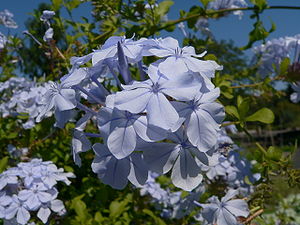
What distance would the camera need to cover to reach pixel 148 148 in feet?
2.09

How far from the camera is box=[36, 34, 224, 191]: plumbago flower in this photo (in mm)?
598

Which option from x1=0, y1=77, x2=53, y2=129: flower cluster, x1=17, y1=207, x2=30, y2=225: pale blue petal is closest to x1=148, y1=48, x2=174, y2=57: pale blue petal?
x1=17, y1=207, x2=30, y2=225: pale blue petal

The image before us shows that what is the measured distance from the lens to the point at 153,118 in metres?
0.58

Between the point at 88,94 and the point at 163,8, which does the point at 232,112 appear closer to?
the point at 88,94

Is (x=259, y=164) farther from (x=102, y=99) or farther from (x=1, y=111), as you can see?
(x=1, y=111)

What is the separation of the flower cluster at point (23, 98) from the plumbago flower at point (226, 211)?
2.41 feet

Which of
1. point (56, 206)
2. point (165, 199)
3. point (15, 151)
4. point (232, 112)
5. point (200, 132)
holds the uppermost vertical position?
point (200, 132)

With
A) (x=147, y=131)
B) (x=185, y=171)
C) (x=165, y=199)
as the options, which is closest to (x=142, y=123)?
(x=147, y=131)

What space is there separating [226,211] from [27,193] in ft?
2.03

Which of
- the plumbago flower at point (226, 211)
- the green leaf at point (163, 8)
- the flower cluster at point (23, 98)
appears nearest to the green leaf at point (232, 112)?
the plumbago flower at point (226, 211)

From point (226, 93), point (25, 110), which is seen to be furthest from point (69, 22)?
point (226, 93)

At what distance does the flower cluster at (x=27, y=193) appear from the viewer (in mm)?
1153

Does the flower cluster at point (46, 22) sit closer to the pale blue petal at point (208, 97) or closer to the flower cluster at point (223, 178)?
the flower cluster at point (223, 178)

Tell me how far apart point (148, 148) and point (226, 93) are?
2.31 feet
